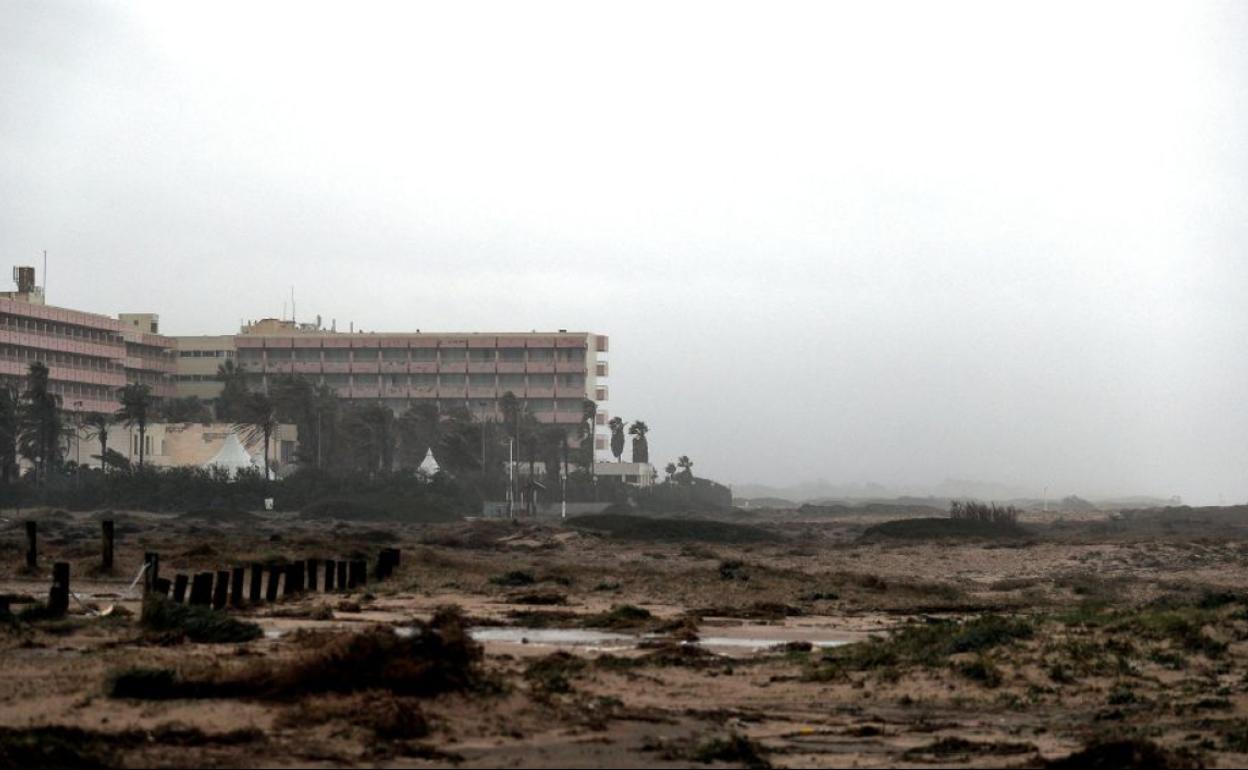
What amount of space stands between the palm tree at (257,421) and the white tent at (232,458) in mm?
2000

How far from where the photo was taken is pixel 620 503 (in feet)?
485

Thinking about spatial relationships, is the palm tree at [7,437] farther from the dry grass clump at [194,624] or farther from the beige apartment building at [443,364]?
the dry grass clump at [194,624]

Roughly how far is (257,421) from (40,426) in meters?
15.5

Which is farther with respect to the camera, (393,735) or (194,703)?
(194,703)

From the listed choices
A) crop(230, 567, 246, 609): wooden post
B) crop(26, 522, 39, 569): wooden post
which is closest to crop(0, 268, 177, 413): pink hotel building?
crop(26, 522, 39, 569): wooden post

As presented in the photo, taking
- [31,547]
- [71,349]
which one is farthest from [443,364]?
[31,547]

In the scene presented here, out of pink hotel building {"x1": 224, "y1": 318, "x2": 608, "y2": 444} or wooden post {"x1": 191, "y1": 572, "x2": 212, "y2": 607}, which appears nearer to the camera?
wooden post {"x1": 191, "y1": 572, "x2": 212, "y2": 607}

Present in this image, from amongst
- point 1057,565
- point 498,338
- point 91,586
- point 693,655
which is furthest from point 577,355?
point 693,655

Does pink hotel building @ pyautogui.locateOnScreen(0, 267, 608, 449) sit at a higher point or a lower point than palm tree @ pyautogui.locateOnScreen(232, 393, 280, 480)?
higher

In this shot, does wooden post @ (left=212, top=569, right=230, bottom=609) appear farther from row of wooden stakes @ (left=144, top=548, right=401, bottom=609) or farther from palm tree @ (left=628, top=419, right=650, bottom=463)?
palm tree @ (left=628, top=419, right=650, bottom=463)

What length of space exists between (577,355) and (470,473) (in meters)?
44.7

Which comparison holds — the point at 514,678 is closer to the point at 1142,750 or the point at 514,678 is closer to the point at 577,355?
the point at 1142,750

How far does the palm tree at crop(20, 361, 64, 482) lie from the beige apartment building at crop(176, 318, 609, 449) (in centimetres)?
6326

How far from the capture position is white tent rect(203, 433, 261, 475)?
4727 inches
